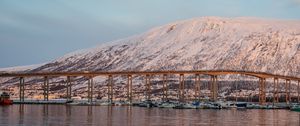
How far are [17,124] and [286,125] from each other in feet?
106

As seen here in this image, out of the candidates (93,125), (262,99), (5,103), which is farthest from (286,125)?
(262,99)

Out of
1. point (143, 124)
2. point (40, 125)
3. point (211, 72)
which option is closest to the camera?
point (40, 125)

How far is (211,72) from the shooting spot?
573 feet

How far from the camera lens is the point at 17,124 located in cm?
7025

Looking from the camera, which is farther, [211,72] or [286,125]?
[211,72]

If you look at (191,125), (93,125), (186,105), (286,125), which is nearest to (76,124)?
(93,125)

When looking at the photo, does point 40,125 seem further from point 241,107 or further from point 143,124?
point 241,107

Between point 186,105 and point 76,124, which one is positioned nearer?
point 76,124

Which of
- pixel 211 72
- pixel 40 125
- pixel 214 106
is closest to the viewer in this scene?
pixel 40 125

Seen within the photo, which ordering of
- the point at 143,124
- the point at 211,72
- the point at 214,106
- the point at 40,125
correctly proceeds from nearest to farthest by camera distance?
the point at 40,125 → the point at 143,124 → the point at 214,106 → the point at 211,72

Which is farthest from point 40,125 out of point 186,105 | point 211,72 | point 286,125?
point 211,72

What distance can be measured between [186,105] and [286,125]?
7231 centimetres

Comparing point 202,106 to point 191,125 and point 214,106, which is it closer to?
point 214,106

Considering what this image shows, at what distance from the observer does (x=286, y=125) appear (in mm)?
78812
